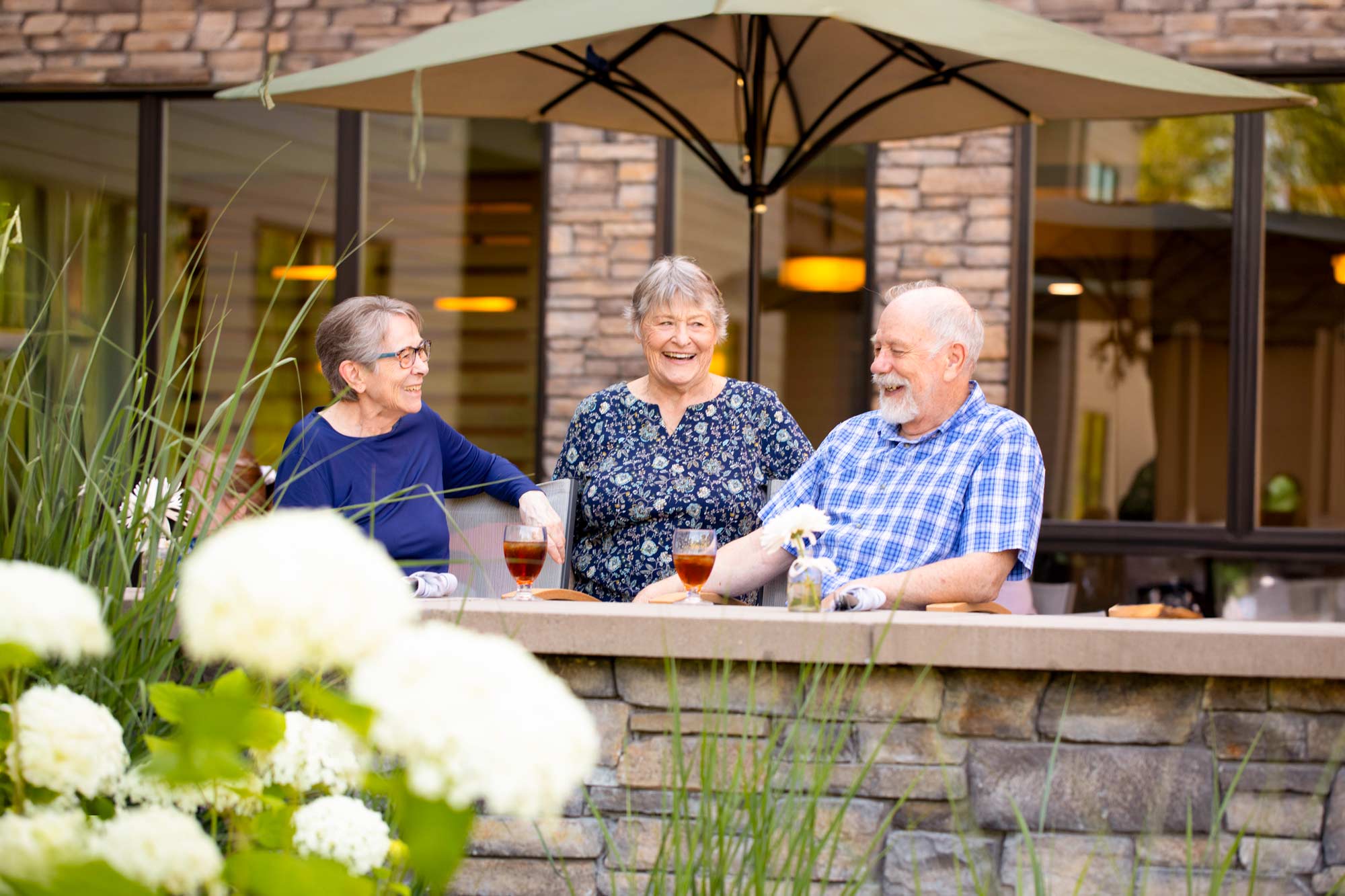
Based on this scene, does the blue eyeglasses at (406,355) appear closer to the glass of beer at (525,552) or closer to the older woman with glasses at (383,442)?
the older woman with glasses at (383,442)

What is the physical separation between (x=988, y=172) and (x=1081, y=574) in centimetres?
161

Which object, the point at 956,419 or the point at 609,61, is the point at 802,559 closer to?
the point at 956,419

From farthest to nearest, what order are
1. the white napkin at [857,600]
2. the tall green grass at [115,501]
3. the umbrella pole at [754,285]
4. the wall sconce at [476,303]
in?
the wall sconce at [476,303], the umbrella pole at [754,285], the white napkin at [857,600], the tall green grass at [115,501]

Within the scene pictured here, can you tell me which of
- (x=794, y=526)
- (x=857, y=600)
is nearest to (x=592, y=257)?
(x=857, y=600)

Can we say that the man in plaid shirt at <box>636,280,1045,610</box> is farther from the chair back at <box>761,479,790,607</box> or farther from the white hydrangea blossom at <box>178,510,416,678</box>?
the white hydrangea blossom at <box>178,510,416,678</box>

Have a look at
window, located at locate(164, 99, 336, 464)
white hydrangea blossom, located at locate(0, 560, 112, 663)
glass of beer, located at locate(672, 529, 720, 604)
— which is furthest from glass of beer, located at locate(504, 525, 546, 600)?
window, located at locate(164, 99, 336, 464)

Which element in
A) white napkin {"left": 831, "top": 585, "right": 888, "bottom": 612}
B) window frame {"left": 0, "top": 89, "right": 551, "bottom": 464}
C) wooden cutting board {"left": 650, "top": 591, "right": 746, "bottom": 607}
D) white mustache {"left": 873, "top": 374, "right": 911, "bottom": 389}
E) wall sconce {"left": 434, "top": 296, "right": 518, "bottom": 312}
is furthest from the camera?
wall sconce {"left": 434, "top": 296, "right": 518, "bottom": 312}

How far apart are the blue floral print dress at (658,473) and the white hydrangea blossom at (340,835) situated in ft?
7.00

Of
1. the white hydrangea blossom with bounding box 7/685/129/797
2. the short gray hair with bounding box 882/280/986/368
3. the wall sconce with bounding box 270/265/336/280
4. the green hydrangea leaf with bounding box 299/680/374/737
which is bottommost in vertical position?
the white hydrangea blossom with bounding box 7/685/129/797

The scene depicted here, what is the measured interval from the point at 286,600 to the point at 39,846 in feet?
0.79

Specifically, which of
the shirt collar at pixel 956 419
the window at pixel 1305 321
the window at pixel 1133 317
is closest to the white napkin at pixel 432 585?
the shirt collar at pixel 956 419

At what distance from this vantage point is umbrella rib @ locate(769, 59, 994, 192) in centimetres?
354

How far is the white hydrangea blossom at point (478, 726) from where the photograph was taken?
0.69 m

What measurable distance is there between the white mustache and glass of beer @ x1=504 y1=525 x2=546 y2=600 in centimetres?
83
